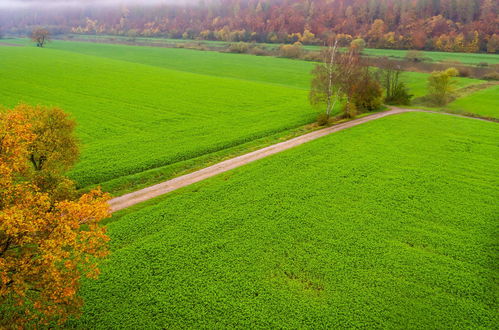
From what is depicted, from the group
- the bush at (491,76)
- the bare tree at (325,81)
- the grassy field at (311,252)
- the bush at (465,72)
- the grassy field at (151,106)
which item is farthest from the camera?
the bush at (465,72)

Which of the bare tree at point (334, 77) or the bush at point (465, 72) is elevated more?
the bush at point (465, 72)

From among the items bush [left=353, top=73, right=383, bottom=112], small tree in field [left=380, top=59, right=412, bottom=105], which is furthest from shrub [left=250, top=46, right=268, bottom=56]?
bush [left=353, top=73, right=383, bottom=112]

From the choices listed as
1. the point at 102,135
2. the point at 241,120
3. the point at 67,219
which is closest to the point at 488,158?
the point at 241,120

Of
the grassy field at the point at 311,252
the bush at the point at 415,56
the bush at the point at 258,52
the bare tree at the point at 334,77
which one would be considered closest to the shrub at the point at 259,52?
the bush at the point at 258,52

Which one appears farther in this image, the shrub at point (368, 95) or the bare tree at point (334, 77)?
the shrub at point (368, 95)

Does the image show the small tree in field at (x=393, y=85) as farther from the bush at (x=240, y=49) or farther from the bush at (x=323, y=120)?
the bush at (x=240, y=49)

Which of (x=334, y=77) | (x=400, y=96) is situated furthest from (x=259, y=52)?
(x=334, y=77)

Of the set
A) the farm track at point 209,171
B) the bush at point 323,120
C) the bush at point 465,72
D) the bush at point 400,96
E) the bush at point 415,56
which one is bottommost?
the farm track at point 209,171
